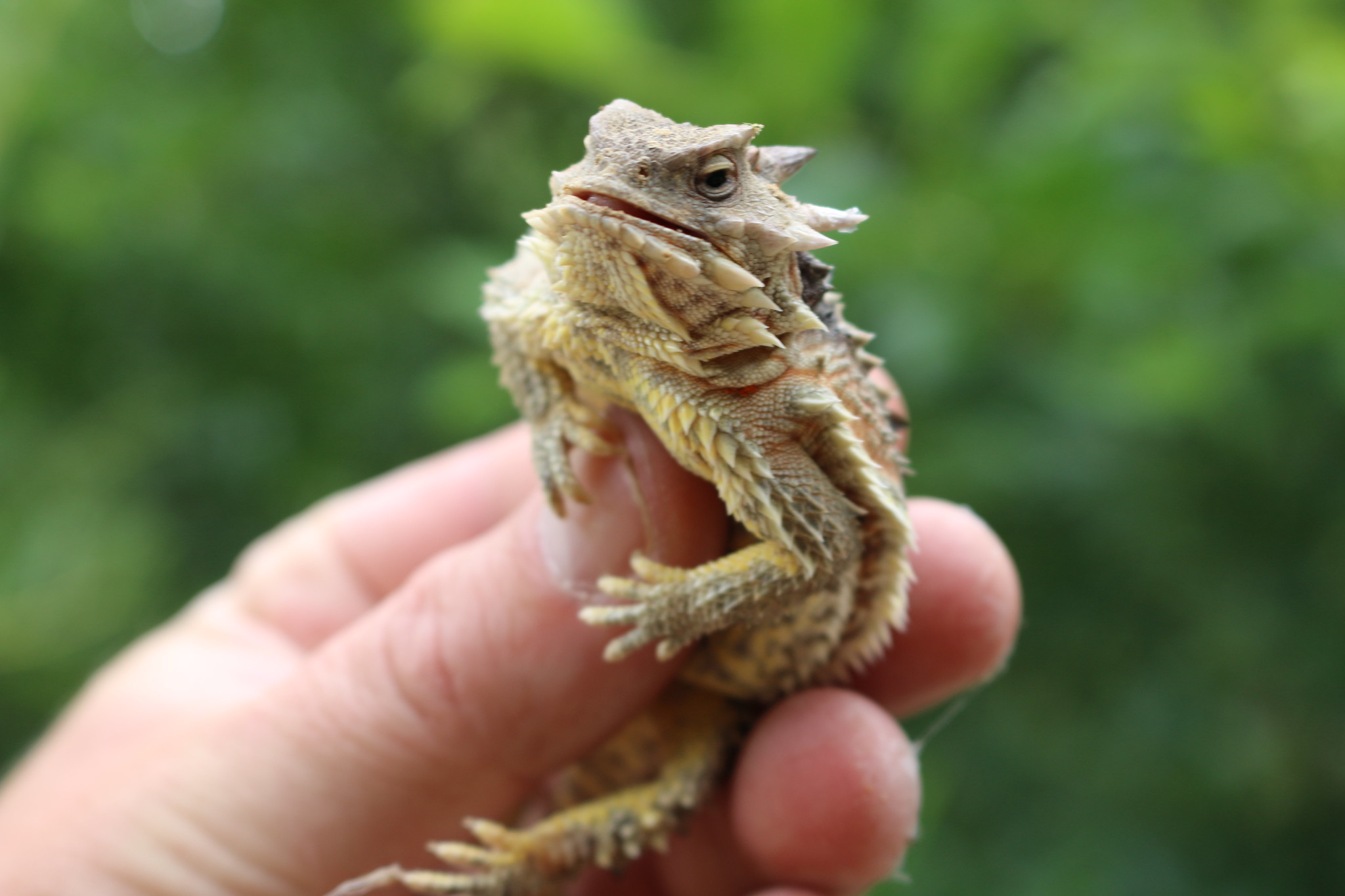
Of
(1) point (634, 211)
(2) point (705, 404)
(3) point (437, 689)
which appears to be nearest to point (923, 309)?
(2) point (705, 404)

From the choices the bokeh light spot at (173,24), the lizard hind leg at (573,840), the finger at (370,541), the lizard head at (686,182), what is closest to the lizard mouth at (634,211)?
the lizard head at (686,182)

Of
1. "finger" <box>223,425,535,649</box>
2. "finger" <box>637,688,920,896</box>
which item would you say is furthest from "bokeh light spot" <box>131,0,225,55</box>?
"finger" <box>637,688,920,896</box>

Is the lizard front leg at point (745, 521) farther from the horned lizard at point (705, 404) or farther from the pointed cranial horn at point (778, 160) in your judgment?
the pointed cranial horn at point (778, 160)

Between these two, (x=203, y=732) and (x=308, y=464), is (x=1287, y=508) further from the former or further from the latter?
(x=308, y=464)

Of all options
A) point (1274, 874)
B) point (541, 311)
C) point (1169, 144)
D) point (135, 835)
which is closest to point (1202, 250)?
point (1169, 144)

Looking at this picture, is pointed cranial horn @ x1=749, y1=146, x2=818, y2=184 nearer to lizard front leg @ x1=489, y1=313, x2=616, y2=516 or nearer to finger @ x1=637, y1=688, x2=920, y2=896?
lizard front leg @ x1=489, y1=313, x2=616, y2=516
